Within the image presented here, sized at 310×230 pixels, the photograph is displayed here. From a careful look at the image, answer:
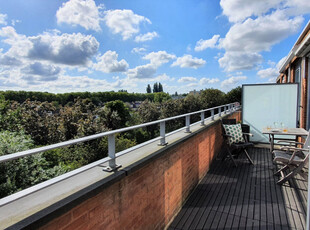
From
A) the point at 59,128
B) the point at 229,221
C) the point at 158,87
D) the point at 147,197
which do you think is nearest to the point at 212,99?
the point at 59,128

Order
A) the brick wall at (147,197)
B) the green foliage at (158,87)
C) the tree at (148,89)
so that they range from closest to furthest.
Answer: the brick wall at (147,197) → the green foliage at (158,87) → the tree at (148,89)

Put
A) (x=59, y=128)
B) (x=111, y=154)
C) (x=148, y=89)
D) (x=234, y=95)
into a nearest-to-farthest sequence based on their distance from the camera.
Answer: (x=111, y=154)
(x=59, y=128)
(x=234, y=95)
(x=148, y=89)

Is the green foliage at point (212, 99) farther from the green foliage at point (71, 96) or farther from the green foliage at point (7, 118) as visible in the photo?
the green foliage at point (71, 96)

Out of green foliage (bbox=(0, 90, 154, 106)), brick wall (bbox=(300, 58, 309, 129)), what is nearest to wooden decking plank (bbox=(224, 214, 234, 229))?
brick wall (bbox=(300, 58, 309, 129))

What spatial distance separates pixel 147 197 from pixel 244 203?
6.52ft

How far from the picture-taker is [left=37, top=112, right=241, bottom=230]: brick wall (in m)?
1.54

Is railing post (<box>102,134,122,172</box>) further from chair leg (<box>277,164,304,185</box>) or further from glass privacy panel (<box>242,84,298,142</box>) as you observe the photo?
glass privacy panel (<box>242,84,298,142</box>)

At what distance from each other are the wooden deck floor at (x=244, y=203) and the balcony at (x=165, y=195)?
13 millimetres

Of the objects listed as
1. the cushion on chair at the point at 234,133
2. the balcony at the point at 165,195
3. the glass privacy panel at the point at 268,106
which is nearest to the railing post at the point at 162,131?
the balcony at the point at 165,195

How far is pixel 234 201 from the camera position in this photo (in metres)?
3.50

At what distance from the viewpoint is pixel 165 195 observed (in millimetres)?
2881

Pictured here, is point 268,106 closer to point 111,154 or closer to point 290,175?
point 290,175

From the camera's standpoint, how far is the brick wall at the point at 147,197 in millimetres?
1539

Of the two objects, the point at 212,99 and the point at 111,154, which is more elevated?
the point at 212,99
